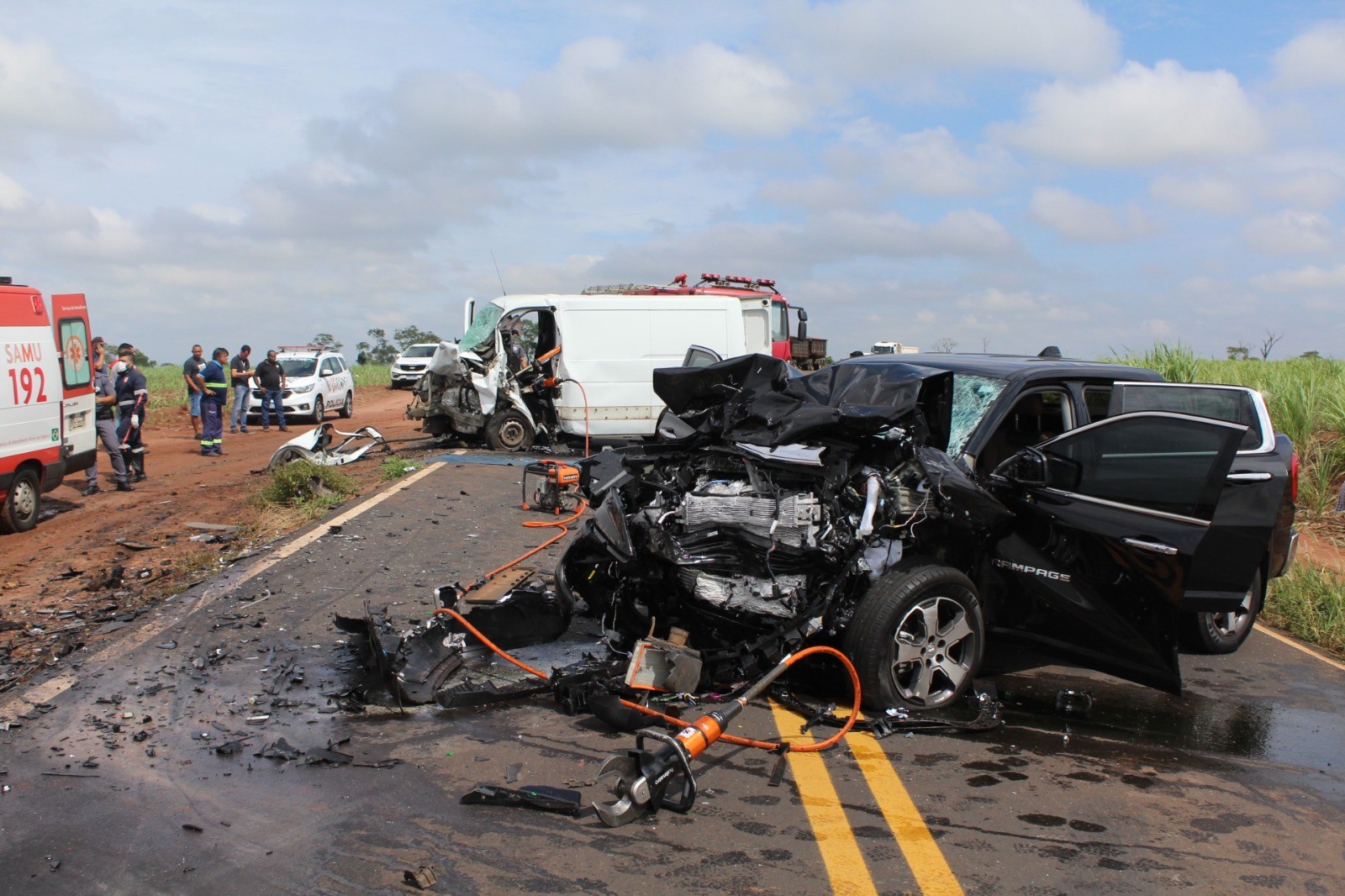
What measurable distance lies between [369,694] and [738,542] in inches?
81.9

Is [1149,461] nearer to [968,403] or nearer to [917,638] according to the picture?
[968,403]

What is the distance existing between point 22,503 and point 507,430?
6.97 m

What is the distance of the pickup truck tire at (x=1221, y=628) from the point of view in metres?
6.46

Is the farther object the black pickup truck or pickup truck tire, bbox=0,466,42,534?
pickup truck tire, bbox=0,466,42,534

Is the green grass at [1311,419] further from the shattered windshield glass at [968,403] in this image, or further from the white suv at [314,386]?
the white suv at [314,386]

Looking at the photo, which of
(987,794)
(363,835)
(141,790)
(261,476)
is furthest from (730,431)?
(261,476)

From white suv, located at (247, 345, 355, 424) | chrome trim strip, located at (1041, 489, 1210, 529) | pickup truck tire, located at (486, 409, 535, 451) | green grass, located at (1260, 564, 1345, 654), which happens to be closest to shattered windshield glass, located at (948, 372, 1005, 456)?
chrome trim strip, located at (1041, 489, 1210, 529)

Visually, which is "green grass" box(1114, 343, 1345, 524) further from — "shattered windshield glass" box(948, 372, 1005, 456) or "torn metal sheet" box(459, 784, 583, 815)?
"torn metal sheet" box(459, 784, 583, 815)

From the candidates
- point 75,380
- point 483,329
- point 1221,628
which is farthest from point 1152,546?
point 483,329

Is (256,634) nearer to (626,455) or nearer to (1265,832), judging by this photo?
(626,455)

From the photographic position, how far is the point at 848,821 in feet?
12.8

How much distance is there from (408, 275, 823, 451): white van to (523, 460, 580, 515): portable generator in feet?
22.1

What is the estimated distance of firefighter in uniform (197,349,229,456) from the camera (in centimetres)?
1850

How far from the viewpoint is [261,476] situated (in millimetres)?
14844
